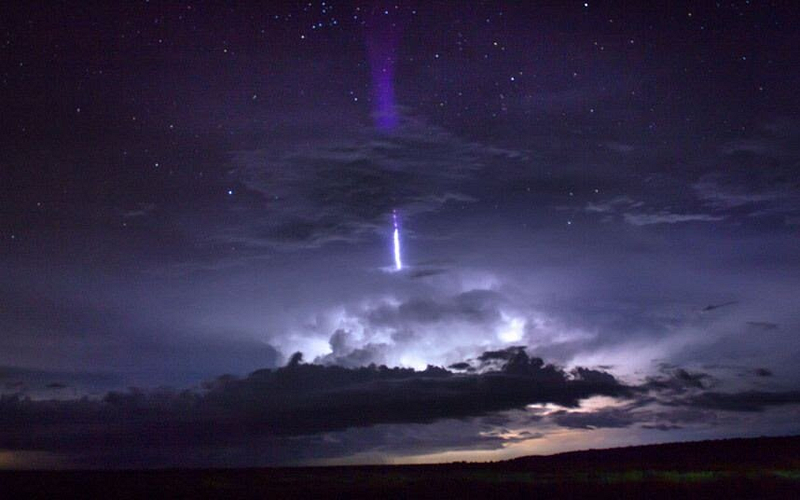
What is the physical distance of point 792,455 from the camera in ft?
370

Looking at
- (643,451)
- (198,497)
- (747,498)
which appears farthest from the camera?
(643,451)

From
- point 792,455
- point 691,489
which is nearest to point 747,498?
point 691,489

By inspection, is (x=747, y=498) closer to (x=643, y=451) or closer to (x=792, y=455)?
(x=792, y=455)

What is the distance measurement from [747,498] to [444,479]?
26.4 meters

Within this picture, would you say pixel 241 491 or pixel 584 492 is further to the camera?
pixel 241 491

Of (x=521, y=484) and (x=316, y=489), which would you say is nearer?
(x=316, y=489)

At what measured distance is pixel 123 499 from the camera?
50625mm

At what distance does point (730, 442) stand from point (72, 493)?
127838 millimetres

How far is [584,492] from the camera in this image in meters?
53.8

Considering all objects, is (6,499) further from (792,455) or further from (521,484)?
(792,455)

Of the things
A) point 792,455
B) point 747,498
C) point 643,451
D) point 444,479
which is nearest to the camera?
point 747,498

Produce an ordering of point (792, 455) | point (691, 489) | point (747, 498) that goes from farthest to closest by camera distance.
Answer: point (792, 455) < point (691, 489) < point (747, 498)

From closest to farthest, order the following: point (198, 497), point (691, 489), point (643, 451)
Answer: point (198, 497), point (691, 489), point (643, 451)

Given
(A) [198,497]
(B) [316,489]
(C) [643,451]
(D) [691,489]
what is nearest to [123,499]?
(A) [198,497]
